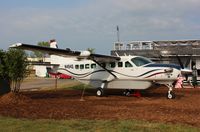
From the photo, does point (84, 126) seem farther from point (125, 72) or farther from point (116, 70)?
point (116, 70)

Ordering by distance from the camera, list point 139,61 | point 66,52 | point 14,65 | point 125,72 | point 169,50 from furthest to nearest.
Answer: point 169,50
point 125,72
point 139,61
point 66,52
point 14,65

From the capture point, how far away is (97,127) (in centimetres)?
1001

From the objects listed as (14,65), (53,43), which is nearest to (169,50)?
(53,43)

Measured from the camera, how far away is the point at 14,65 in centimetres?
1811

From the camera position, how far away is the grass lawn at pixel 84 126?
9641mm

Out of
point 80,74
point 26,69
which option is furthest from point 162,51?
point 26,69

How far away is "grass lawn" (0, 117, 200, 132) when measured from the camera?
964 cm

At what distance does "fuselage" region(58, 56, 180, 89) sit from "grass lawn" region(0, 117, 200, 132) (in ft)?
31.0

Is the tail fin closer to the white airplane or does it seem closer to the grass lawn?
the white airplane

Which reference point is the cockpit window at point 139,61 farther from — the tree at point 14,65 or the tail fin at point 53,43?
the tail fin at point 53,43

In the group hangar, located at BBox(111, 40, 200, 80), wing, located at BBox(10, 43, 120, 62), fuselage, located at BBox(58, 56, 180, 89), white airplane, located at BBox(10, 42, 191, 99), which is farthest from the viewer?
hangar, located at BBox(111, 40, 200, 80)

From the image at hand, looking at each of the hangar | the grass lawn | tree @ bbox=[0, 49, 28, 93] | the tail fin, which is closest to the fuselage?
the tail fin

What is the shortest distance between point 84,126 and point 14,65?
9153mm

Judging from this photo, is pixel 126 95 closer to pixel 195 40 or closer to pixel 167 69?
pixel 167 69
